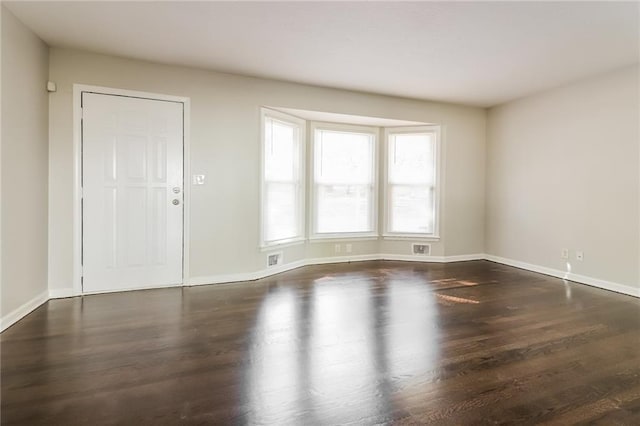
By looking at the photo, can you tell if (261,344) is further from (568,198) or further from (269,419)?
(568,198)

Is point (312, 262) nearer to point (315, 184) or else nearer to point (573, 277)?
point (315, 184)

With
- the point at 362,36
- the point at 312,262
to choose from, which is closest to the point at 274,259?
the point at 312,262

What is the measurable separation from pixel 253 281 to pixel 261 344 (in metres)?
1.79

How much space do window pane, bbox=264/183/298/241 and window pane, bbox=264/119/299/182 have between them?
0.44 ft

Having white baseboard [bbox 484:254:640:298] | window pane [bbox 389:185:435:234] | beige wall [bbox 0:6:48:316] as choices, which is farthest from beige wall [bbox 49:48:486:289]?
white baseboard [bbox 484:254:640:298]

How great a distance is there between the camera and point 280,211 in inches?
186

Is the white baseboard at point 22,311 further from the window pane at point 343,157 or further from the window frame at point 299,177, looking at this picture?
the window pane at point 343,157

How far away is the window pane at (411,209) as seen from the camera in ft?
18.2

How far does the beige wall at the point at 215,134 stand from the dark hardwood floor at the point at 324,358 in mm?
540

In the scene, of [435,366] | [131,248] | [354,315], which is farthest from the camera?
[131,248]

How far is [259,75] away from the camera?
4125 mm

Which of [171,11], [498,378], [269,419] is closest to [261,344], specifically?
[269,419]

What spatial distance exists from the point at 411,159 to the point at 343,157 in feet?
3.58

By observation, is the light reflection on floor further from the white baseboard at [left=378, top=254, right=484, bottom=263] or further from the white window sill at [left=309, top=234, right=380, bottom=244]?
the white baseboard at [left=378, top=254, right=484, bottom=263]
